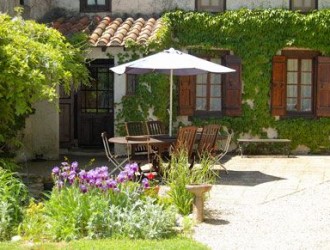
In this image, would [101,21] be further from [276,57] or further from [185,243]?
[185,243]

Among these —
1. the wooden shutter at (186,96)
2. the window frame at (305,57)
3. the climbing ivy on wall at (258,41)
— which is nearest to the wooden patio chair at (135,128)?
the wooden shutter at (186,96)

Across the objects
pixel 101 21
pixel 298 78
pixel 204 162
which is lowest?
pixel 204 162

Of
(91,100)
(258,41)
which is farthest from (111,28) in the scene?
(258,41)

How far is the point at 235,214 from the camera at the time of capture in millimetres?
8477

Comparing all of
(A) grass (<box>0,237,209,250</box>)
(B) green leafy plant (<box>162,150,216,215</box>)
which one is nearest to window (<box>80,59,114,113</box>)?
(B) green leafy plant (<box>162,150,216,215</box>)

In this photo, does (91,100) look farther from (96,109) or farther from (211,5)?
(211,5)

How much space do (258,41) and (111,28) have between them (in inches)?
146

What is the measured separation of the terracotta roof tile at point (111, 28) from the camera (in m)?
14.3

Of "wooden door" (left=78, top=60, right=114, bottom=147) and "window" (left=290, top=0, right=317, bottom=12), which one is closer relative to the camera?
"window" (left=290, top=0, right=317, bottom=12)

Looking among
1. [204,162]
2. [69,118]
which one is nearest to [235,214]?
[204,162]

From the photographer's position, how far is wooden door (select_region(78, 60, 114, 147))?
1652 cm

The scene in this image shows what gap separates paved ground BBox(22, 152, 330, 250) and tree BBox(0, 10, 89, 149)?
2175mm

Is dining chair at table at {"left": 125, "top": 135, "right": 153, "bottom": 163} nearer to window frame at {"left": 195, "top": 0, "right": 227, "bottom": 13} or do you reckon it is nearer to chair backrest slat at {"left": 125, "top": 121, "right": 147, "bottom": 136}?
chair backrest slat at {"left": 125, "top": 121, "right": 147, "bottom": 136}

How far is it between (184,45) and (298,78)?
309 cm
